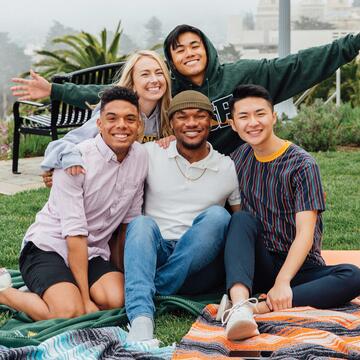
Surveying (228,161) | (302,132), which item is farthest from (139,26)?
(228,161)

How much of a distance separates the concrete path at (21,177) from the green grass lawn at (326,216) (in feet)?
1.11

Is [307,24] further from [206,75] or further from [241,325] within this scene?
[241,325]

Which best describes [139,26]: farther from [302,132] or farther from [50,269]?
[50,269]

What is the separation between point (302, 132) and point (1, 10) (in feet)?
80.1

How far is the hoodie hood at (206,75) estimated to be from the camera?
359cm

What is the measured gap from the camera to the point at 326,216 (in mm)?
5031

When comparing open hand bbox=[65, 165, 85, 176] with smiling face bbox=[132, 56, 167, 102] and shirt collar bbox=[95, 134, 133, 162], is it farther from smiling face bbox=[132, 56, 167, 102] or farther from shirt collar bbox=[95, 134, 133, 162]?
smiling face bbox=[132, 56, 167, 102]

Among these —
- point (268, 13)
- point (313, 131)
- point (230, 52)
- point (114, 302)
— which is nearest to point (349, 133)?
point (313, 131)

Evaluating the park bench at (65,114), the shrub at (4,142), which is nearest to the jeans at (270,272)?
the park bench at (65,114)

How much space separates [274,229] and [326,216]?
2085mm

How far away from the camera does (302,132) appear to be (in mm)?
8016

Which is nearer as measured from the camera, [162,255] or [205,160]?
[162,255]

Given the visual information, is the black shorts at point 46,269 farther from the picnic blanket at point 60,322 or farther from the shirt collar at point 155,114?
the shirt collar at point 155,114

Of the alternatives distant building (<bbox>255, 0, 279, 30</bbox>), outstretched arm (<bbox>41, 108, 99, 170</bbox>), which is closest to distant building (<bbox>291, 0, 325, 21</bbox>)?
distant building (<bbox>255, 0, 279, 30</bbox>)
